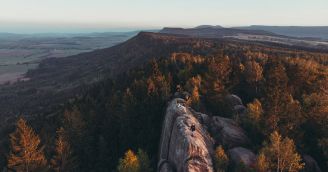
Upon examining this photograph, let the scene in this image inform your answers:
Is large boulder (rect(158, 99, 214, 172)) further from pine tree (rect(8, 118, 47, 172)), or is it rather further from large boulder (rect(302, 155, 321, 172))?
pine tree (rect(8, 118, 47, 172))

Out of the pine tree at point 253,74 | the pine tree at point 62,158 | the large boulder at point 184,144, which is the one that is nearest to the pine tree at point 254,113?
the large boulder at point 184,144

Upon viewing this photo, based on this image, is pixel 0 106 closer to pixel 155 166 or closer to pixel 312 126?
pixel 155 166

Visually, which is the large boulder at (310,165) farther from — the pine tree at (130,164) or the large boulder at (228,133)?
the pine tree at (130,164)

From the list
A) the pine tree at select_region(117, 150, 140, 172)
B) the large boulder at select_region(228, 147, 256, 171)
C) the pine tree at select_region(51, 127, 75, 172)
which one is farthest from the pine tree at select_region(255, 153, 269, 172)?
the pine tree at select_region(51, 127, 75, 172)

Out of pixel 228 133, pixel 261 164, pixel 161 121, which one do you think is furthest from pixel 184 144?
pixel 161 121

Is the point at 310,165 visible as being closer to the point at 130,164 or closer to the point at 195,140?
the point at 195,140
